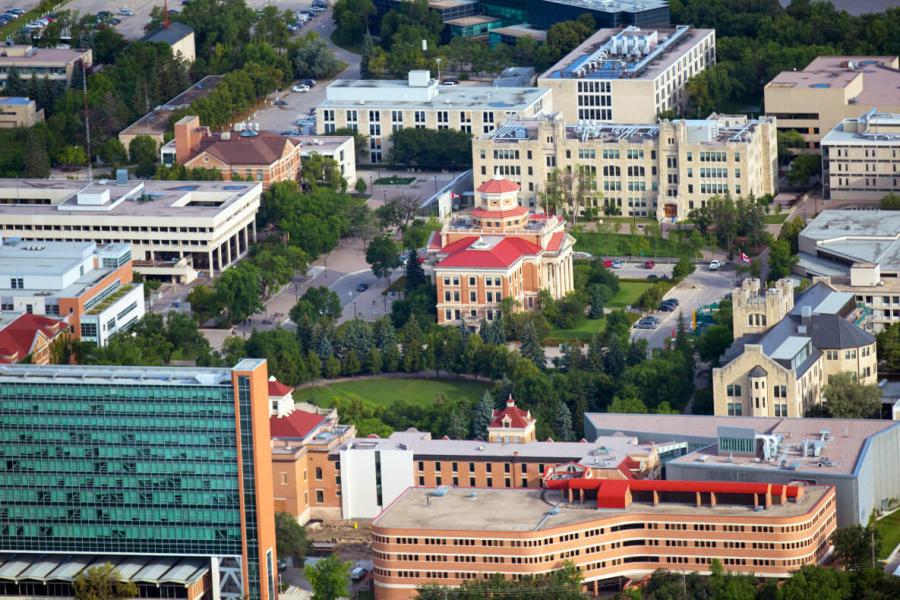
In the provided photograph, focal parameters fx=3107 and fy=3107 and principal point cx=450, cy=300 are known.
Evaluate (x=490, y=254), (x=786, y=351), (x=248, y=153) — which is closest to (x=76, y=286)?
(x=490, y=254)

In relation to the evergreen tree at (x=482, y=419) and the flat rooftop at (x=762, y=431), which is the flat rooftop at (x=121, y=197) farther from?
the flat rooftop at (x=762, y=431)

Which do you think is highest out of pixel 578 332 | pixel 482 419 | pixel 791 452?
pixel 791 452

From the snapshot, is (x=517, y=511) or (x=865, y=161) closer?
(x=517, y=511)

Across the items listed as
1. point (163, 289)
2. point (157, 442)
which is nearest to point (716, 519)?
point (157, 442)

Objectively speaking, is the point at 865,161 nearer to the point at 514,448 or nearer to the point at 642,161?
the point at 642,161

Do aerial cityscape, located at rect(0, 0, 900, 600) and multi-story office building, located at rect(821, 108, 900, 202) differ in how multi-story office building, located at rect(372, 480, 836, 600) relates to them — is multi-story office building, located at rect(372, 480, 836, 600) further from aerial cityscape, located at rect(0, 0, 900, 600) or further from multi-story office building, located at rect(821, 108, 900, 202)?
multi-story office building, located at rect(821, 108, 900, 202)

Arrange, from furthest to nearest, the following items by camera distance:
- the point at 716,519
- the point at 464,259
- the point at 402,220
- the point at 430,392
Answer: the point at 402,220, the point at 464,259, the point at 430,392, the point at 716,519

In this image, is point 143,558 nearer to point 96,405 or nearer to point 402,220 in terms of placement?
point 96,405
